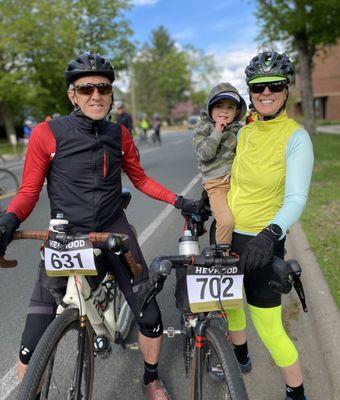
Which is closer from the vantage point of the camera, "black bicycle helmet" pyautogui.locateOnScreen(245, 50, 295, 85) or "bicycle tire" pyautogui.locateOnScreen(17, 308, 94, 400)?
"bicycle tire" pyautogui.locateOnScreen(17, 308, 94, 400)

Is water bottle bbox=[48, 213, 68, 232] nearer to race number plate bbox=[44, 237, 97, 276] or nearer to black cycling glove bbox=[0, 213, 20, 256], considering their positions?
race number plate bbox=[44, 237, 97, 276]

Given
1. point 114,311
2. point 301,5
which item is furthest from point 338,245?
point 301,5

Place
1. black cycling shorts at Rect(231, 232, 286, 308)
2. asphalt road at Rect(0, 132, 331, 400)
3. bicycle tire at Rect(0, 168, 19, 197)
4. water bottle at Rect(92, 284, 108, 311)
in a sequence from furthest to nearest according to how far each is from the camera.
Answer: bicycle tire at Rect(0, 168, 19, 197), asphalt road at Rect(0, 132, 331, 400), water bottle at Rect(92, 284, 108, 311), black cycling shorts at Rect(231, 232, 286, 308)

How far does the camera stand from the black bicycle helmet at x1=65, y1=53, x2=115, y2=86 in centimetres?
245

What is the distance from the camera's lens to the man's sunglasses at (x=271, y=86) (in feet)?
7.60

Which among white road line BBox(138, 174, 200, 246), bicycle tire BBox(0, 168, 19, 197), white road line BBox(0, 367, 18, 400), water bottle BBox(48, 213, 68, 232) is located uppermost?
water bottle BBox(48, 213, 68, 232)

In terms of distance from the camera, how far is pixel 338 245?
16.5 feet

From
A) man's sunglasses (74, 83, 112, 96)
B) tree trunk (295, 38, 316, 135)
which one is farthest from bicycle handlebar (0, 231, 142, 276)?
tree trunk (295, 38, 316, 135)

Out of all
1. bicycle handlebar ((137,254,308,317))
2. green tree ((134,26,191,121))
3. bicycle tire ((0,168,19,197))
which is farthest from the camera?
green tree ((134,26,191,121))

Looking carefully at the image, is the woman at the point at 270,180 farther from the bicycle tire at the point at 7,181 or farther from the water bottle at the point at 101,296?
the bicycle tire at the point at 7,181

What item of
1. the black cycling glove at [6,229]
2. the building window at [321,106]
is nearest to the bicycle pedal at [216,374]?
the black cycling glove at [6,229]

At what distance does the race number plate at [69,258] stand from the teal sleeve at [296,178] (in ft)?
3.27

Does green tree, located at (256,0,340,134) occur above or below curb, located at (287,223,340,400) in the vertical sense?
above

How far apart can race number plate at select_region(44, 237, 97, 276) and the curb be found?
1772 millimetres
